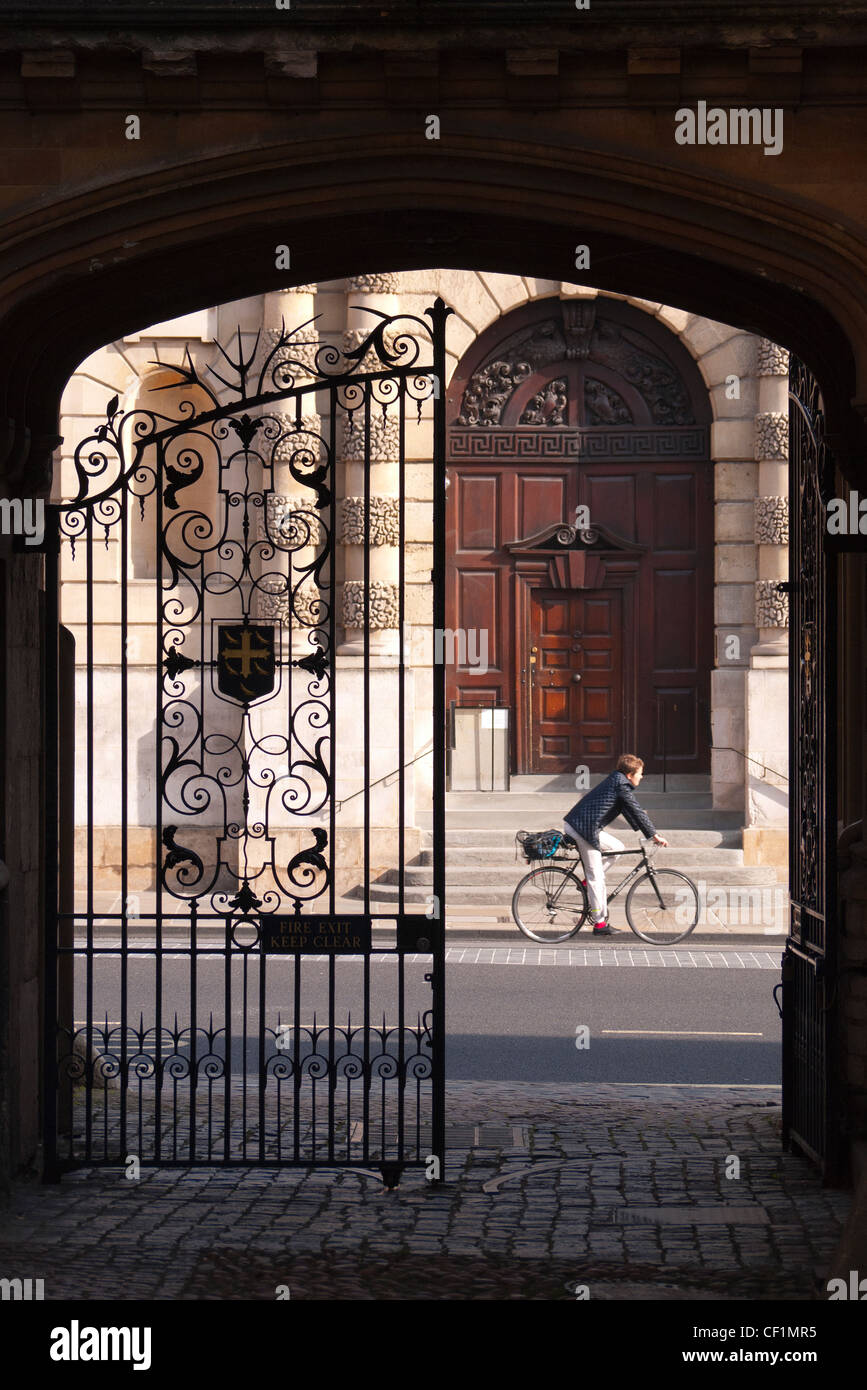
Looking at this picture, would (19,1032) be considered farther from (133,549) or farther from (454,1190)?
(133,549)

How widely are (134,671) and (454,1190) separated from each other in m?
13.1

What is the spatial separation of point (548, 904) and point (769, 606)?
5.53 metres

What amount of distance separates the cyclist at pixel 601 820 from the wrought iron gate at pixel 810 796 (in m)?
6.92

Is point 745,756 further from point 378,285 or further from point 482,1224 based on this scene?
point 482,1224

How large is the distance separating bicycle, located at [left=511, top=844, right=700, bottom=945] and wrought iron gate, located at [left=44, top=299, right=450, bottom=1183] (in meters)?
1.56

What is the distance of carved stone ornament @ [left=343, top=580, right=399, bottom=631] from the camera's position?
19.7 meters

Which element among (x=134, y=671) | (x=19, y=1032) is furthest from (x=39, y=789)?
(x=134, y=671)

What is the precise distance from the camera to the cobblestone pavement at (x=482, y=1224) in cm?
614

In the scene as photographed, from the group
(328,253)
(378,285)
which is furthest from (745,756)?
(328,253)

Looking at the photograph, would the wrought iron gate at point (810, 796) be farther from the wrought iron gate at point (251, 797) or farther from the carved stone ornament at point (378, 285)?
the carved stone ornament at point (378, 285)

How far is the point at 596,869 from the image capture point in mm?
16000

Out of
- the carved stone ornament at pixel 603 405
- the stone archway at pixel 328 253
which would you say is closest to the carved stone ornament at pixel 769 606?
the carved stone ornament at pixel 603 405

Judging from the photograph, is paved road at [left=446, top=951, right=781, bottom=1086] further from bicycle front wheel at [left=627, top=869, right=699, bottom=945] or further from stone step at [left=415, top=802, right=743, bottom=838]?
stone step at [left=415, top=802, right=743, bottom=838]
